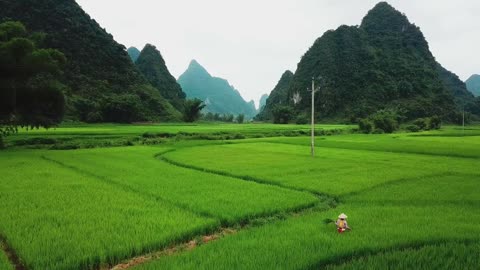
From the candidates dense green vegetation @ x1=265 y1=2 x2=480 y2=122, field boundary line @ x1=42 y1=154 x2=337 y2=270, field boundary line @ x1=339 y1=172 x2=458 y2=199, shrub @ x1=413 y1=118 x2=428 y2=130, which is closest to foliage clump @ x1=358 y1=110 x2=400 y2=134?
shrub @ x1=413 y1=118 x2=428 y2=130

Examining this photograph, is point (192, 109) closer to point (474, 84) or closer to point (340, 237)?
point (340, 237)

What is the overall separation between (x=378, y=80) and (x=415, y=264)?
281ft

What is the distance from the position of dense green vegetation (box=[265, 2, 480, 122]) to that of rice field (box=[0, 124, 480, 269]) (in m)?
64.1

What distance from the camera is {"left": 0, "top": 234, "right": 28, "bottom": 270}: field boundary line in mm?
4648

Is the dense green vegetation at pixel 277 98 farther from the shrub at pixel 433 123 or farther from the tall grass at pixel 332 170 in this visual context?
the tall grass at pixel 332 170

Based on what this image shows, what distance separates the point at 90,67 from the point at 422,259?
5963 centimetres

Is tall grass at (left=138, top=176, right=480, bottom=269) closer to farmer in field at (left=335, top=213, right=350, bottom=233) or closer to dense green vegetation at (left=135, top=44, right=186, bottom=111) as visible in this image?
farmer in field at (left=335, top=213, right=350, bottom=233)

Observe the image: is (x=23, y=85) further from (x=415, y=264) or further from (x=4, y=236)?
(x=415, y=264)

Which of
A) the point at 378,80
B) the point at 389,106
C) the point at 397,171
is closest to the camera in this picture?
the point at 397,171

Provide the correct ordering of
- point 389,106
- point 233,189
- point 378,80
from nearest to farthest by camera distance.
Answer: point 233,189 → point 389,106 → point 378,80

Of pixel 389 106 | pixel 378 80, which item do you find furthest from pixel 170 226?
pixel 378 80

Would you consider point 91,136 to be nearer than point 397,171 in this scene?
No

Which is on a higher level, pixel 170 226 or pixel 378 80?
pixel 378 80

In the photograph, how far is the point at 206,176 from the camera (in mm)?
11664
